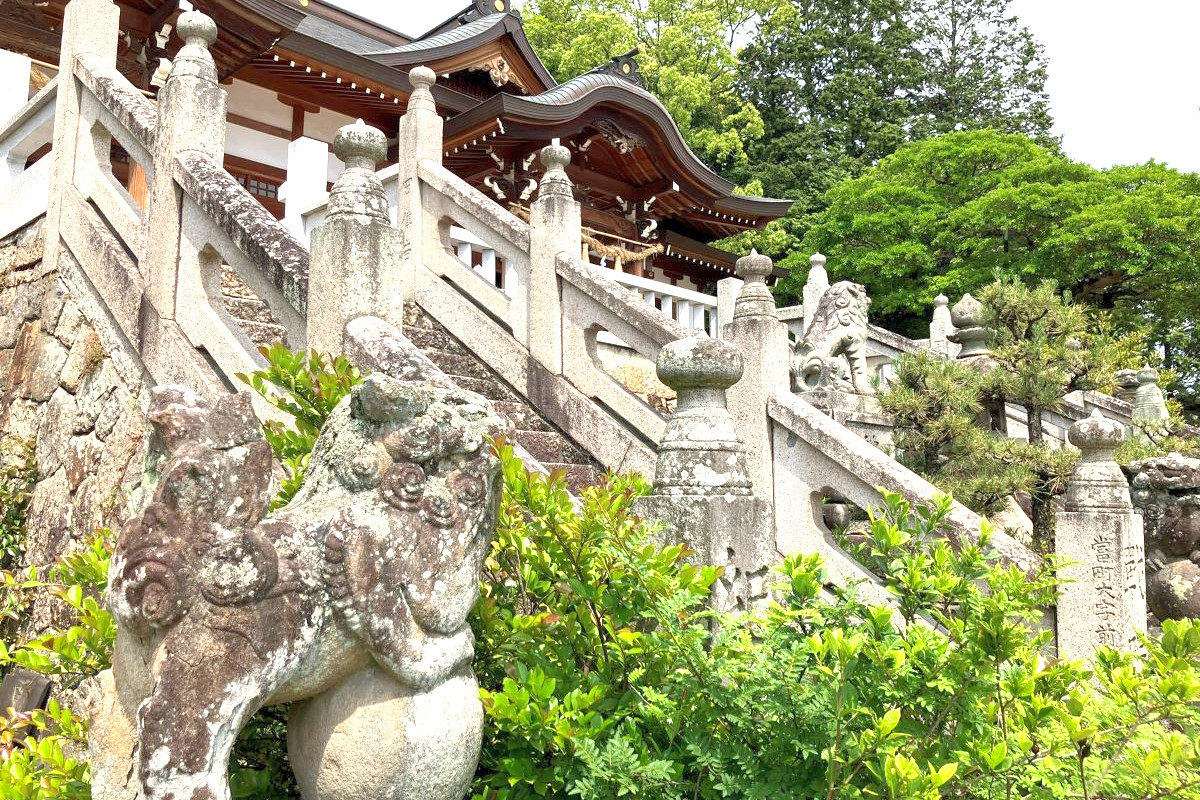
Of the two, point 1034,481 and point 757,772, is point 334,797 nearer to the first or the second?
point 757,772

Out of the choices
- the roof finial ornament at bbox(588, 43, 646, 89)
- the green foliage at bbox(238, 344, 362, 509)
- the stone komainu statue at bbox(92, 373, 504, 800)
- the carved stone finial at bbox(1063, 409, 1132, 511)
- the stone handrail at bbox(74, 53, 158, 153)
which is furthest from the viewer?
the roof finial ornament at bbox(588, 43, 646, 89)

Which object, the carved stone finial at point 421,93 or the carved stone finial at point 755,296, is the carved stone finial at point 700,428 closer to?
the carved stone finial at point 755,296

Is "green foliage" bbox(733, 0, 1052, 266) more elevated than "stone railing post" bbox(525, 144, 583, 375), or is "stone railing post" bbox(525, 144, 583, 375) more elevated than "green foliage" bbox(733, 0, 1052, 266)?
"green foliage" bbox(733, 0, 1052, 266)

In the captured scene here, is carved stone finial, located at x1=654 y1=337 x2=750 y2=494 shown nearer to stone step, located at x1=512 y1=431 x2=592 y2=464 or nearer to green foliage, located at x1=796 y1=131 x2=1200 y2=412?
stone step, located at x1=512 y1=431 x2=592 y2=464

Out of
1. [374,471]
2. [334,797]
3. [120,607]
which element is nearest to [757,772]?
[334,797]

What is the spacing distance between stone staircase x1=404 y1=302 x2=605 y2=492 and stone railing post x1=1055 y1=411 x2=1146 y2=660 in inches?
105

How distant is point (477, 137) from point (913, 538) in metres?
10.9

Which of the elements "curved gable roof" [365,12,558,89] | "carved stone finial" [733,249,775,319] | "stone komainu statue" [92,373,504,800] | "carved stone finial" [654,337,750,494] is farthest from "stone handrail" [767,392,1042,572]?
"curved gable roof" [365,12,558,89]

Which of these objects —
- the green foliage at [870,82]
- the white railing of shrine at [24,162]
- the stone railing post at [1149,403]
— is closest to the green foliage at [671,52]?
the green foliage at [870,82]

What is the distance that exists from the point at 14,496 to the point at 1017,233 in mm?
21961

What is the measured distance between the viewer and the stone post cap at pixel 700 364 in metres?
3.41

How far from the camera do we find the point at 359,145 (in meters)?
4.04

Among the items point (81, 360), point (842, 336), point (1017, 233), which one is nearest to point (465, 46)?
point (842, 336)

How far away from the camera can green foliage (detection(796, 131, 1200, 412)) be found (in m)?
19.8
